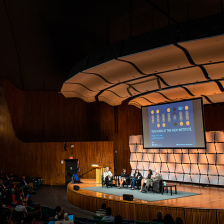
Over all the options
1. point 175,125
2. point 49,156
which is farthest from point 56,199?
point 175,125

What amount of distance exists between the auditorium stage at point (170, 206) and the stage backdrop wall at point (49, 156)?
4.73 m

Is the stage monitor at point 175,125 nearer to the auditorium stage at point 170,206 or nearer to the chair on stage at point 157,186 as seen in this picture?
the chair on stage at point 157,186

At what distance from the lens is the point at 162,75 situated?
32.7ft

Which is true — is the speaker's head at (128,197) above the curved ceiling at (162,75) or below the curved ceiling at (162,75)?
below

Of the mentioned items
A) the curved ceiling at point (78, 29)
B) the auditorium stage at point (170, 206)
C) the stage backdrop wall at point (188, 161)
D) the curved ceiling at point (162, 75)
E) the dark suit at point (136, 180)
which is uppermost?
the curved ceiling at point (78, 29)

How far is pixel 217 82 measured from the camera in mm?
10922

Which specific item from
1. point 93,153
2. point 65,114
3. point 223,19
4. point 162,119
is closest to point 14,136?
point 65,114

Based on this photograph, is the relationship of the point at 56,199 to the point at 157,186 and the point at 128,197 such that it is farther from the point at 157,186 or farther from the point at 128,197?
the point at 157,186

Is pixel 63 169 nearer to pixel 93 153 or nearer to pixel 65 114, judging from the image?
pixel 93 153

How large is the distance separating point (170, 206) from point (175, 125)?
5.05 m

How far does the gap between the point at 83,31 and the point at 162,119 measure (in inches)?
218

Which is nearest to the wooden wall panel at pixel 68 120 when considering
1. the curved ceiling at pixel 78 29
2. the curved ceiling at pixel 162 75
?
the curved ceiling at pixel 78 29

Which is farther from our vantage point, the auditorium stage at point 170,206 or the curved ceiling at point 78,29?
the curved ceiling at point 78,29

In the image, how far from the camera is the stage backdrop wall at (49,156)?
16156mm
